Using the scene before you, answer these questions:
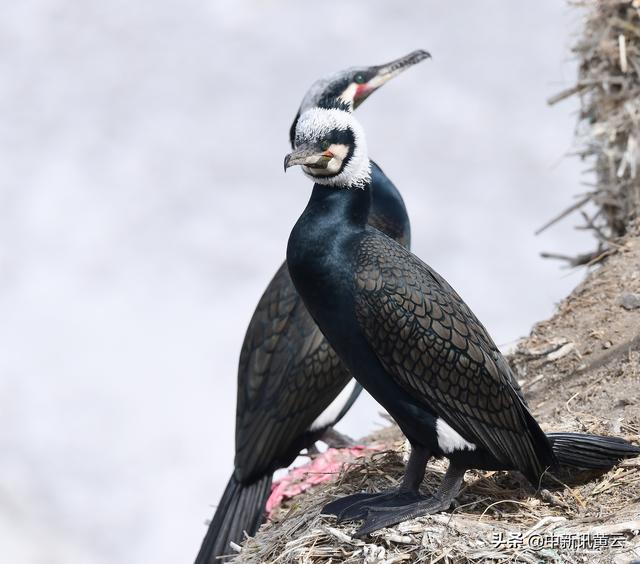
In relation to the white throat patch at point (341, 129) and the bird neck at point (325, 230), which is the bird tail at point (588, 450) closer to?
the bird neck at point (325, 230)

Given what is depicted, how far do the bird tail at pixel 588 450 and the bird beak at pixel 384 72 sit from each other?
2381 mm

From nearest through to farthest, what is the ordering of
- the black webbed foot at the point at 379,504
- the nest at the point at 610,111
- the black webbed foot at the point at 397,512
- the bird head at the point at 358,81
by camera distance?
the black webbed foot at the point at 397,512
the black webbed foot at the point at 379,504
the bird head at the point at 358,81
the nest at the point at 610,111

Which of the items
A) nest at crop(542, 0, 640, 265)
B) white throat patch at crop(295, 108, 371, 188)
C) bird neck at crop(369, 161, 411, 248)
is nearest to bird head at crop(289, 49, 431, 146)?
bird neck at crop(369, 161, 411, 248)

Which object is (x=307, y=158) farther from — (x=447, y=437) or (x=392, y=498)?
(x=392, y=498)

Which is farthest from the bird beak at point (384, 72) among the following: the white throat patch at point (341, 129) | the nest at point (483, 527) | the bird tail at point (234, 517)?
the nest at point (483, 527)

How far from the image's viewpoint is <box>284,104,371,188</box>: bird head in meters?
3.26

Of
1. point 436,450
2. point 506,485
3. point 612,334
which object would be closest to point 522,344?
point 612,334

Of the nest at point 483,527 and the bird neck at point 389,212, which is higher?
the bird neck at point 389,212

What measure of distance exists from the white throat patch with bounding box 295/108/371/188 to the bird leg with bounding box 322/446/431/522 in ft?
2.76

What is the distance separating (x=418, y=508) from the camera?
10.9 ft

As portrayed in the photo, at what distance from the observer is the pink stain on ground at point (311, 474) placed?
460 centimetres

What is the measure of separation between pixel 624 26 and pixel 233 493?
11.7 feet

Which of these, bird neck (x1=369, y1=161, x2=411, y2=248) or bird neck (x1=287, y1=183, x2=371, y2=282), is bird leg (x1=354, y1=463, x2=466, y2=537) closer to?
bird neck (x1=287, y1=183, x2=371, y2=282)

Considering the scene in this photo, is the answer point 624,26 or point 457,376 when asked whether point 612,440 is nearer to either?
point 457,376
